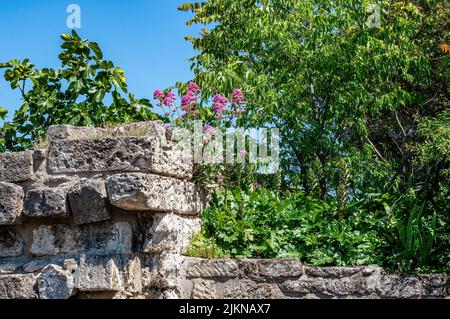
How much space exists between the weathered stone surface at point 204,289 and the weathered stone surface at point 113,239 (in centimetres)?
61

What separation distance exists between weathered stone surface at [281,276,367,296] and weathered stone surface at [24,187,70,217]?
64.5 inches

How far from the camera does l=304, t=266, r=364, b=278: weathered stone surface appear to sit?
184 inches

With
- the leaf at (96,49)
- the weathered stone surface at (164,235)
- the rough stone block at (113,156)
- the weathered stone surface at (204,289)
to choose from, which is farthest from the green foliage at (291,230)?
the leaf at (96,49)

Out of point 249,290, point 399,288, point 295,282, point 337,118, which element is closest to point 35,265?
point 249,290

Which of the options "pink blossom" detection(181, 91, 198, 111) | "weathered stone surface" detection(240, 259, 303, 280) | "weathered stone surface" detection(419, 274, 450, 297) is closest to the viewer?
"weathered stone surface" detection(419, 274, 450, 297)

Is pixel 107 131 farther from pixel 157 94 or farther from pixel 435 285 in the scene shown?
pixel 435 285

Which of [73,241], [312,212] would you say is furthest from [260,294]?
[73,241]

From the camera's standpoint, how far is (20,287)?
4.66m

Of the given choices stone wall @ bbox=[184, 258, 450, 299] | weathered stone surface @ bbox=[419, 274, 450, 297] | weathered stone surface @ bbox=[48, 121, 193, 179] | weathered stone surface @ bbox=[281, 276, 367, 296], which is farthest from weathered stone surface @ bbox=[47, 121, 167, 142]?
weathered stone surface @ bbox=[419, 274, 450, 297]

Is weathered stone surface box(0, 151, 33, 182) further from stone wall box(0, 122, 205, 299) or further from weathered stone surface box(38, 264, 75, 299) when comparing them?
weathered stone surface box(38, 264, 75, 299)

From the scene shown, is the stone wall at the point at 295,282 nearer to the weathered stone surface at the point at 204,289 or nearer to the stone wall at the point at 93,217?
the weathered stone surface at the point at 204,289

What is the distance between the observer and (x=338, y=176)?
6.98 m

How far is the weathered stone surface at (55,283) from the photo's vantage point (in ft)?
14.8

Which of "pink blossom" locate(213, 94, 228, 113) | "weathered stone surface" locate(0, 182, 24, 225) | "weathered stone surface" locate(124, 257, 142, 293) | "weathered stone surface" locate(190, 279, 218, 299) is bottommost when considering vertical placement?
"weathered stone surface" locate(190, 279, 218, 299)
